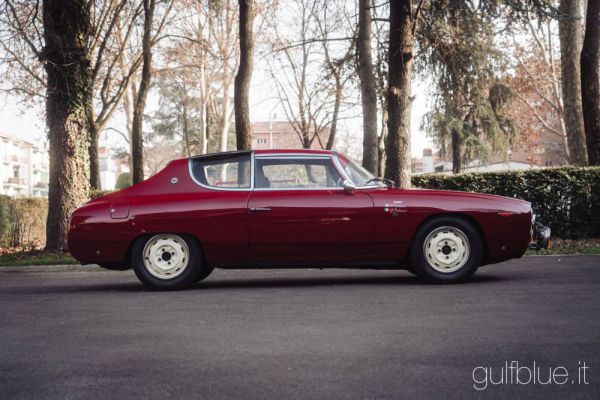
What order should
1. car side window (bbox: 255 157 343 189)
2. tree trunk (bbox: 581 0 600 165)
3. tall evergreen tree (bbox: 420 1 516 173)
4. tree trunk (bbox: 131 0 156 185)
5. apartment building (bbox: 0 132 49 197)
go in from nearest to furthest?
car side window (bbox: 255 157 343 189)
tree trunk (bbox: 581 0 600 165)
tall evergreen tree (bbox: 420 1 516 173)
tree trunk (bbox: 131 0 156 185)
apartment building (bbox: 0 132 49 197)

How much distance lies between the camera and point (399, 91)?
14.5 m

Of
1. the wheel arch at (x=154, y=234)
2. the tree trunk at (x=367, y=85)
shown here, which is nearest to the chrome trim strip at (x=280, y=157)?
the wheel arch at (x=154, y=234)

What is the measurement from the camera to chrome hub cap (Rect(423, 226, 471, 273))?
7.98 m

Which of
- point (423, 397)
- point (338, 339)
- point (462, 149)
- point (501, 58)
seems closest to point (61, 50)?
point (338, 339)

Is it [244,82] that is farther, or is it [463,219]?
[244,82]

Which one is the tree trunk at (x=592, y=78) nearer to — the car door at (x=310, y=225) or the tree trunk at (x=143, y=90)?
the car door at (x=310, y=225)

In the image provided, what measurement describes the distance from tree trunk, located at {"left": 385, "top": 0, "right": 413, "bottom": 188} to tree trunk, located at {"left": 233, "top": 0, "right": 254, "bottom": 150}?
3.64 m

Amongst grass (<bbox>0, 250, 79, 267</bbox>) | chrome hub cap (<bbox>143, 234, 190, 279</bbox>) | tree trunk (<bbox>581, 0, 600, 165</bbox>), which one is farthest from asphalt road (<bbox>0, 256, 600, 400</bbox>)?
tree trunk (<bbox>581, 0, 600, 165</bbox>)

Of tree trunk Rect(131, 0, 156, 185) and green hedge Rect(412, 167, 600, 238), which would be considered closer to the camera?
green hedge Rect(412, 167, 600, 238)

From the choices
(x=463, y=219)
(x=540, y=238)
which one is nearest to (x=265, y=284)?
(x=463, y=219)

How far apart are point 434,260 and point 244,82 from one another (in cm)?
982

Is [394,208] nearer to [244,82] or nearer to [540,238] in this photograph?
[540,238]

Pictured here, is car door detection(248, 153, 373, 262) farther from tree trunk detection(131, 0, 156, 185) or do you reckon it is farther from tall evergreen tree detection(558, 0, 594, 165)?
tree trunk detection(131, 0, 156, 185)

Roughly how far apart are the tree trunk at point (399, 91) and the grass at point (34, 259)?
6682 mm
